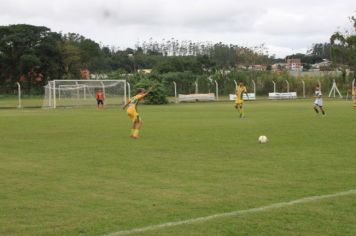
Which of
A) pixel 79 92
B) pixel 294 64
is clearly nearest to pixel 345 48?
pixel 79 92

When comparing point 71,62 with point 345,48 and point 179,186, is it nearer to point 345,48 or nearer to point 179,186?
point 345,48

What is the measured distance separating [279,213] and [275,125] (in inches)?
598

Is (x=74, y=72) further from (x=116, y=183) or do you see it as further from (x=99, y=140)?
(x=116, y=183)

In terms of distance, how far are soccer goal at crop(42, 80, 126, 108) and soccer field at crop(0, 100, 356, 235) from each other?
29.7m

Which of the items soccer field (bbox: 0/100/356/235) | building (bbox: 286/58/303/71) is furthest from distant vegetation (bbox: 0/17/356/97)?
soccer field (bbox: 0/100/356/235)

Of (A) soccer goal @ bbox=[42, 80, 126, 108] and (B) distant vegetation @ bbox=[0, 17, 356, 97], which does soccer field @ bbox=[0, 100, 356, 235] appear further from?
(B) distant vegetation @ bbox=[0, 17, 356, 97]

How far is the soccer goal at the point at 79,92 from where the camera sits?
152 ft

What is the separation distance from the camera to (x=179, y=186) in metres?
9.20

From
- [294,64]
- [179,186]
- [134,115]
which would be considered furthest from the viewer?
[294,64]

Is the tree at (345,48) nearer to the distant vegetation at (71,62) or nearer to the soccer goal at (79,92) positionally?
the distant vegetation at (71,62)

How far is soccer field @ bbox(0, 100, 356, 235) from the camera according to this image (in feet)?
22.0

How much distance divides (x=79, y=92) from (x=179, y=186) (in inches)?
1587

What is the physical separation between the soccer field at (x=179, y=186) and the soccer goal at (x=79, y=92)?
29.7 meters

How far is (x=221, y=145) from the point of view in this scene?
1525cm
